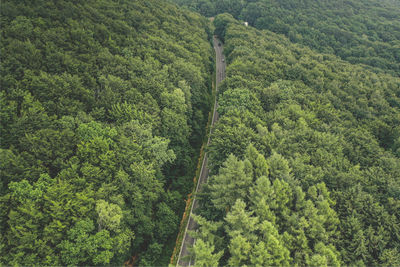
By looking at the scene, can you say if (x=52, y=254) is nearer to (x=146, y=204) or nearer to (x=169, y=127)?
(x=146, y=204)

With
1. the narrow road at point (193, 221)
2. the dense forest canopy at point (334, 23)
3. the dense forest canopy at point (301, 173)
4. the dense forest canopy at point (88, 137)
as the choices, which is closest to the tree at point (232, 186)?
the dense forest canopy at point (301, 173)

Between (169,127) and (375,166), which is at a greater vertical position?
(375,166)

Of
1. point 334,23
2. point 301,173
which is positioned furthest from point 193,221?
point 334,23

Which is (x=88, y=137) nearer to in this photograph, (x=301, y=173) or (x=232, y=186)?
(x=232, y=186)

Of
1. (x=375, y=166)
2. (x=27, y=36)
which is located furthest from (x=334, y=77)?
(x=27, y=36)

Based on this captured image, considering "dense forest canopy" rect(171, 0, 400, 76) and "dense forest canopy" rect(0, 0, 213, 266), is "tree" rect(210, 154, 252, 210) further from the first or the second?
"dense forest canopy" rect(171, 0, 400, 76)

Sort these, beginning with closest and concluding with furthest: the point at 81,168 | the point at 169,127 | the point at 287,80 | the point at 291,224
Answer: the point at 291,224 → the point at 81,168 → the point at 169,127 → the point at 287,80
